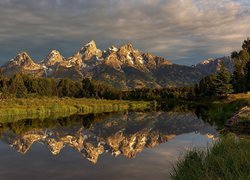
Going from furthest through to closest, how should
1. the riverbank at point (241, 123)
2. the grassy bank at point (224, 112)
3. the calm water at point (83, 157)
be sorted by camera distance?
the grassy bank at point (224, 112) < the riverbank at point (241, 123) < the calm water at point (83, 157)

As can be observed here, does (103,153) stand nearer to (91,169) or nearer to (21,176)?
(91,169)

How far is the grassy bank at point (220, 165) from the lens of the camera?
1489cm

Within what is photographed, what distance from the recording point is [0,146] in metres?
42.7

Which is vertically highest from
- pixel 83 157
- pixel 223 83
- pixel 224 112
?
pixel 223 83

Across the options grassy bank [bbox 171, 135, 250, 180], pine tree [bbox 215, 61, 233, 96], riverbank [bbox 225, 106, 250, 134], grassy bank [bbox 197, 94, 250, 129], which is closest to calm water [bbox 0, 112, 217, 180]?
riverbank [bbox 225, 106, 250, 134]

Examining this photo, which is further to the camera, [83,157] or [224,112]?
[224,112]

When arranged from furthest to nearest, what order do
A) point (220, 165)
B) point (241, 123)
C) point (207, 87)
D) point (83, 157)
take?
1. point (207, 87)
2. point (241, 123)
3. point (83, 157)
4. point (220, 165)

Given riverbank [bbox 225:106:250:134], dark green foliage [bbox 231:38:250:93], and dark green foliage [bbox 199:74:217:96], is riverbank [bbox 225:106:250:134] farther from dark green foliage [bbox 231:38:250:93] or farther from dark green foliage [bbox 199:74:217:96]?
dark green foliage [bbox 199:74:217:96]

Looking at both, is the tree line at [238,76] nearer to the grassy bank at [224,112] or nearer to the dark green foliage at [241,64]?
the dark green foliage at [241,64]

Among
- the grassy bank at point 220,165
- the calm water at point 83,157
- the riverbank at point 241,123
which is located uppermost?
the grassy bank at point 220,165

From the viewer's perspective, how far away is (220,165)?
16.1m

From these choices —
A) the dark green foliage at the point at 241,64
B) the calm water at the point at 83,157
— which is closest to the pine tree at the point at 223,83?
the dark green foliage at the point at 241,64

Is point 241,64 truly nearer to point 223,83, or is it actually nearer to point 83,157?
point 223,83

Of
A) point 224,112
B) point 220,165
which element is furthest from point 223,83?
point 220,165
